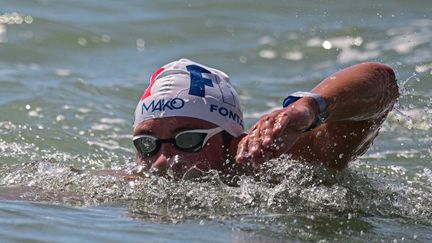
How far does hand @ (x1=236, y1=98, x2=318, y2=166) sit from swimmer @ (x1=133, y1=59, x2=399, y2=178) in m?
0.77

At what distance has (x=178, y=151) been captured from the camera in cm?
634

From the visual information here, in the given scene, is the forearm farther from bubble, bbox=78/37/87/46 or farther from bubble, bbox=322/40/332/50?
bubble, bbox=78/37/87/46

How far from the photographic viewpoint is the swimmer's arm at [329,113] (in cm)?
513

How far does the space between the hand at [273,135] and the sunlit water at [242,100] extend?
367 millimetres

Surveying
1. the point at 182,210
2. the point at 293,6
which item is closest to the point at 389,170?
the point at 182,210

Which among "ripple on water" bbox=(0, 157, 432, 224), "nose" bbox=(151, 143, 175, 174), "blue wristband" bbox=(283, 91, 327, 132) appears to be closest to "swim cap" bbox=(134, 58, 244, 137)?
"nose" bbox=(151, 143, 175, 174)

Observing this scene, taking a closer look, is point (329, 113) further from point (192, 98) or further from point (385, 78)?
point (192, 98)

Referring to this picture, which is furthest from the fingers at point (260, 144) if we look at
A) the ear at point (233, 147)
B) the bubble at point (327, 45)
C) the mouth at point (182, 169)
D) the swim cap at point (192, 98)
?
the bubble at point (327, 45)

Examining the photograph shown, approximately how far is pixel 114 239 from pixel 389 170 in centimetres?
379

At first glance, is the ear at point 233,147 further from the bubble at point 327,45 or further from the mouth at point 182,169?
the bubble at point 327,45

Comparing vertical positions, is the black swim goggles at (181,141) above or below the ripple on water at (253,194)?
above

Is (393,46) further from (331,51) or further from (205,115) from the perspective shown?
(205,115)

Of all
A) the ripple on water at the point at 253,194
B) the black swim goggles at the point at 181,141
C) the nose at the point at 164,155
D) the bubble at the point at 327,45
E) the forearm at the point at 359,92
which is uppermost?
the bubble at the point at 327,45

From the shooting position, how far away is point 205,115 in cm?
650
